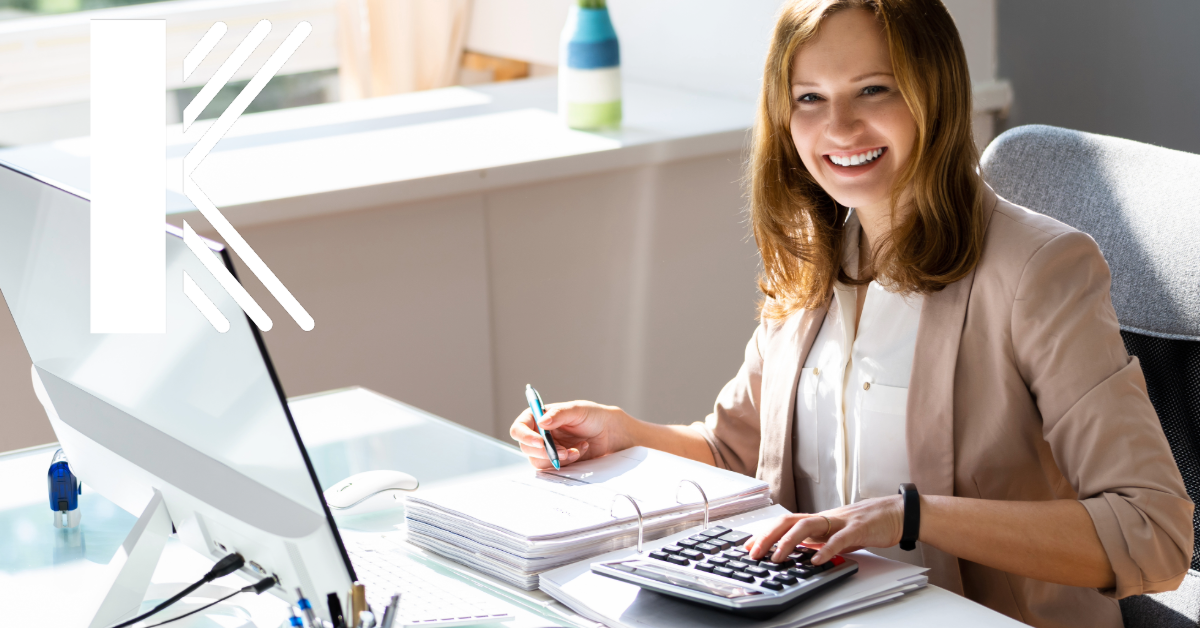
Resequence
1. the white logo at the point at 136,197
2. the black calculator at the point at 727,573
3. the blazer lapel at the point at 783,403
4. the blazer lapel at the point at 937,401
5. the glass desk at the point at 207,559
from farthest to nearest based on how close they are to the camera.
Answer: the blazer lapel at the point at 783,403
the blazer lapel at the point at 937,401
the glass desk at the point at 207,559
the black calculator at the point at 727,573
the white logo at the point at 136,197

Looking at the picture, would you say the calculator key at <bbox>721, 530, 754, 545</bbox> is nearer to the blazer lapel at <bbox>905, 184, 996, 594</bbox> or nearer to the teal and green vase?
the blazer lapel at <bbox>905, 184, 996, 594</bbox>

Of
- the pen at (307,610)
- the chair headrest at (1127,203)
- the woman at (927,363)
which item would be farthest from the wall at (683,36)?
the pen at (307,610)

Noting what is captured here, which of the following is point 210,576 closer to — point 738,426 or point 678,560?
point 678,560

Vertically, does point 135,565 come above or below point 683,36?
below

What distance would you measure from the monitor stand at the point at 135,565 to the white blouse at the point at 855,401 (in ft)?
2.12

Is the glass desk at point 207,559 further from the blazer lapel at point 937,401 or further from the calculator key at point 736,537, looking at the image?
the blazer lapel at point 937,401

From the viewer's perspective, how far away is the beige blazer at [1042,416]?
1028 mm

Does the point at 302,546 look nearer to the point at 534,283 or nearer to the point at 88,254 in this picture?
the point at 88,254

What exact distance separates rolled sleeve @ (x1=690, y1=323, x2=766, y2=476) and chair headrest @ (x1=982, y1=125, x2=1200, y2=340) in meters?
0.33

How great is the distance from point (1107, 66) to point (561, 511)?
1313 millimetres

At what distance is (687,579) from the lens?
0.89 meters

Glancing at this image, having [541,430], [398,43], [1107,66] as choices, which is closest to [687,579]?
[541,430]

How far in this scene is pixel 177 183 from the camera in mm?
2045

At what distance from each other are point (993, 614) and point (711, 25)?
1781 mm
